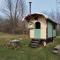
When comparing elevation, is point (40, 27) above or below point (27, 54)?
above

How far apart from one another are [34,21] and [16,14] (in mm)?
16178

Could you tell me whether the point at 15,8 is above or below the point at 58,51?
above

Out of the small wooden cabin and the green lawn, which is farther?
the small wooden cabin

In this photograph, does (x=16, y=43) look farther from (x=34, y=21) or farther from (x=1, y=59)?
(x=1, y=59)

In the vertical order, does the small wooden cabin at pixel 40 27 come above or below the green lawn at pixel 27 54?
above

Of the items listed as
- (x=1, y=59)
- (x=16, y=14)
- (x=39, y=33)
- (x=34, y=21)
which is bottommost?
(x=1, y=59)

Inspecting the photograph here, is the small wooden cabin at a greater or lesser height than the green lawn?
greater

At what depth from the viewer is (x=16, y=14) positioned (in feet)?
95.3

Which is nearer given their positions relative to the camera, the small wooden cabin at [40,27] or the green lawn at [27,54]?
the green lawn at [27,54]

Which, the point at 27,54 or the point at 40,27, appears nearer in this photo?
the point at 27,54

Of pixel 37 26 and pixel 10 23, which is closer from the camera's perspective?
pixel 37 26

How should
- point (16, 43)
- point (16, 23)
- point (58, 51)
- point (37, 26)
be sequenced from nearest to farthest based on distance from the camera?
1. point (58, 51)
2. point (16, 43)
3. point (37, 26)
4. point (16, 23)

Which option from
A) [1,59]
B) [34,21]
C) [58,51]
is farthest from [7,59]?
[34,21]

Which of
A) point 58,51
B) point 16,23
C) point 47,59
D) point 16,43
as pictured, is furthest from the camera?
point 16,23
